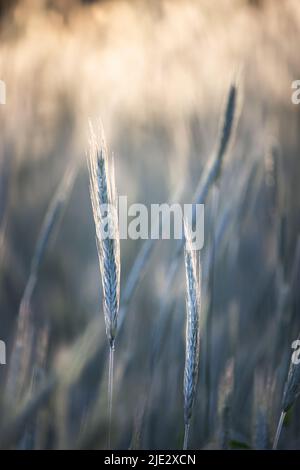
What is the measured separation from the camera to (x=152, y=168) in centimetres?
120

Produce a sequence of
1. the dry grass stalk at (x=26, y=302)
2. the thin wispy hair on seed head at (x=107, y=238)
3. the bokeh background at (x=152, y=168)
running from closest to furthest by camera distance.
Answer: the thin wispy hair on seed head at (x=107, y=238), the dry grass stalk at (x=26, y=302), the bokeh background at (x=152, y=168)

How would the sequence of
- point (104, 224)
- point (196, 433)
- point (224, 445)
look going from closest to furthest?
point (104, 224)
point (224, 445)
point (196, 433)

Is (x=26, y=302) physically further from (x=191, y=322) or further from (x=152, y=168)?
(x=152, y=168)

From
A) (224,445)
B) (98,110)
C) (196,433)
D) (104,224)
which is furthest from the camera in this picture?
(98,110)

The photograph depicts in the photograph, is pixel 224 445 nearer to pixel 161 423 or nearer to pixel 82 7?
pixel 161 423

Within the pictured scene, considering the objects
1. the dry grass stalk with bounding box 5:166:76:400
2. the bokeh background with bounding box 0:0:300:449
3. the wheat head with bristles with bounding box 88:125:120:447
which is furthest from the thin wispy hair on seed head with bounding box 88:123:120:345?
the bokeh background with bounding box 0:0:300:449

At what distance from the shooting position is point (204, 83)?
1171 millimetres

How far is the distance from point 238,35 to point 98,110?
1.21 feet

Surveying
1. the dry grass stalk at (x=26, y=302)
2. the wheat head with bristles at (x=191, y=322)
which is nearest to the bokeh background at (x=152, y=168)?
the dry grass stalk at (x=26, y=302)

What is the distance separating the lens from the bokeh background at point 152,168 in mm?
1029

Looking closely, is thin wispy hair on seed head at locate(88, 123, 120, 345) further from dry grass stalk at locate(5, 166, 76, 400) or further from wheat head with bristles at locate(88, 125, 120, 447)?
dry grass stalk at locate(5, 166, 76, 400)

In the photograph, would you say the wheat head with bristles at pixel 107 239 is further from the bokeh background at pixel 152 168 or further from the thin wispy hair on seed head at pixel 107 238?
the bokeh background at pixel 152 168

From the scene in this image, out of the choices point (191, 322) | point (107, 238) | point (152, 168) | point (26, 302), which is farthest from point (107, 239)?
point (152, 168)
